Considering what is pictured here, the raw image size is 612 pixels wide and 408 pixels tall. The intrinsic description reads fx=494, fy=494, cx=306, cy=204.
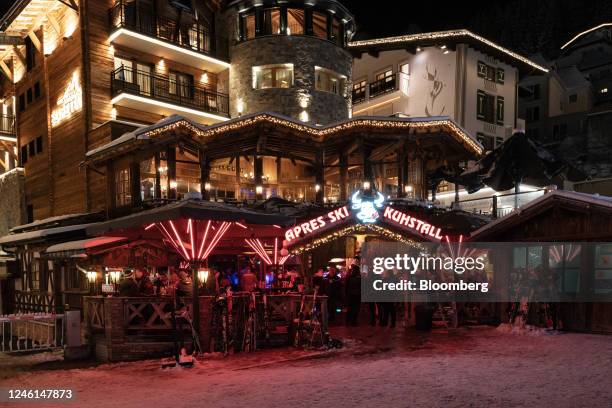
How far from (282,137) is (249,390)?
47.5 ft

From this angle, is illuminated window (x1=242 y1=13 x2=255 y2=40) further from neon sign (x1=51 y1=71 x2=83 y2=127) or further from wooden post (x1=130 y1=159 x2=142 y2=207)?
wooden post (x1=130 y1=159 x2=142 y2=207)

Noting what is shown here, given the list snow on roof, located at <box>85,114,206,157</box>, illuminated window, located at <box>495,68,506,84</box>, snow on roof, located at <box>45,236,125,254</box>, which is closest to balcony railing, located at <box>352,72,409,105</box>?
illuminated window, located at <box>495,68,506,84</box>

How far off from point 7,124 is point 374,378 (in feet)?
94.6

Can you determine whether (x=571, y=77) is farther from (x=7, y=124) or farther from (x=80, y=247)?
(x=80, y=247)

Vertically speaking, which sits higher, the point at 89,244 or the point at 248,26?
the point at 248,26

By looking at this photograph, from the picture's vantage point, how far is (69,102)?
901 inches

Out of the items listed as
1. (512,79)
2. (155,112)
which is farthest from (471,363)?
(512,79)

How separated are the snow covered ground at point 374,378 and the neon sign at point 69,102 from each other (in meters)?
15.1

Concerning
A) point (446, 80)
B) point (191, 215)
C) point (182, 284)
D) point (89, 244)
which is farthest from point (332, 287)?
point (446, 80)

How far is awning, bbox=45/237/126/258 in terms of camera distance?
14.4 m

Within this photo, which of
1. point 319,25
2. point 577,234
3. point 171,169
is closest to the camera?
point 577,234

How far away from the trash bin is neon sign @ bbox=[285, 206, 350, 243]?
332 cm
